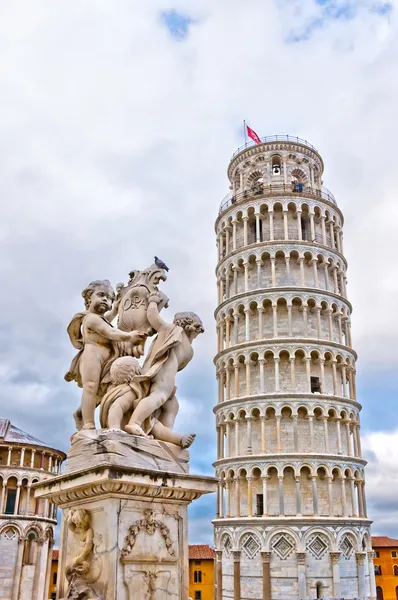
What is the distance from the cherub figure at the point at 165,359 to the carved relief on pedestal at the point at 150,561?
1.02m

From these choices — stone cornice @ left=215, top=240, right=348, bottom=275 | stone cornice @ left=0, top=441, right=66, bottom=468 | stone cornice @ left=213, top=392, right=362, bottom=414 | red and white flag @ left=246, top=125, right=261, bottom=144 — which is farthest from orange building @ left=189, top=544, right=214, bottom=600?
red and white flag @ left=246, top=125, right=261, bottom=144

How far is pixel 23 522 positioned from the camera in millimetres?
58906

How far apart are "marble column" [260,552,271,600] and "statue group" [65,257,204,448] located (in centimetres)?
3881

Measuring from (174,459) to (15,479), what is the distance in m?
58.3

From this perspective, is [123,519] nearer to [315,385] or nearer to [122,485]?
[122,485]

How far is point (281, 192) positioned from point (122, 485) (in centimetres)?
4748

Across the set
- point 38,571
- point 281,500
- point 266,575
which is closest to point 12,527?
point 38,571

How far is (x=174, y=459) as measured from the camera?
6340 mm

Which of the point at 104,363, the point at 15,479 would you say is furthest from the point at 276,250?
the point at 104,363

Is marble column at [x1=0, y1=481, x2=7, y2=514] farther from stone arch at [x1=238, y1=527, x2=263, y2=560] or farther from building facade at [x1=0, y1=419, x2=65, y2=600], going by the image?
stone arch at [x1=238, y1=527, x2=263, y2=560]

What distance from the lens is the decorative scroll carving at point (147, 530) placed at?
5598 mm

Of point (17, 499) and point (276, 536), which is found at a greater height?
point (17, 499)

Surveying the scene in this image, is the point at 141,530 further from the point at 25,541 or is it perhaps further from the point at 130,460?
the point at 25,541

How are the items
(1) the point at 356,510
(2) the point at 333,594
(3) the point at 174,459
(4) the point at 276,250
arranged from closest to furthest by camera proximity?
(3) the point at 174,459
(2) the point at 333,594
(1) the point at 356,510
(4) the point at 276,250
